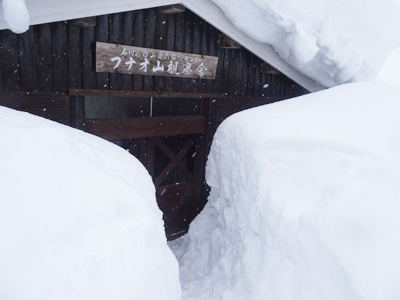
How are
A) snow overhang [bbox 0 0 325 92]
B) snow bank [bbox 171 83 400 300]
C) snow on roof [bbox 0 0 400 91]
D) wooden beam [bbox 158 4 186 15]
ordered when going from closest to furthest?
snow bank [bbox 171 83 400 300] → snow overhang [bbox 0 0 325 92] → snow on roof [bbox 0 0 400 91] → wooden beam [bbox 158 4 186 15]

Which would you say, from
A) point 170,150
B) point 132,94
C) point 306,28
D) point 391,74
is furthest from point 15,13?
point 391,74

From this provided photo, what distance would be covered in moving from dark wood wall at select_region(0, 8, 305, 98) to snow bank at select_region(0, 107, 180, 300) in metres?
1.73

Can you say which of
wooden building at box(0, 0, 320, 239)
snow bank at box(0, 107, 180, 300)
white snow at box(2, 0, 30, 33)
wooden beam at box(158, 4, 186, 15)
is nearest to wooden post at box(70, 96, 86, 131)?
wooden building at box(0, 0, 320, 239)

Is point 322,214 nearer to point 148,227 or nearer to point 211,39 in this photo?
point 148,227

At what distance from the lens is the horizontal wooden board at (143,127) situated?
4.63 m

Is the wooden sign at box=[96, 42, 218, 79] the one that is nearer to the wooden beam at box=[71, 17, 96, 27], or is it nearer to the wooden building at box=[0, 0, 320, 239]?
the wooden building at box=[0, 0, 320, 239]

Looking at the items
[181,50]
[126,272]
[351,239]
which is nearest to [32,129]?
[126,272]

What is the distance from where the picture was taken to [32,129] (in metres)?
2.15

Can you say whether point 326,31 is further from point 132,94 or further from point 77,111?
point 77,111

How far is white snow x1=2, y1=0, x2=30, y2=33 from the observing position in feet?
8.73

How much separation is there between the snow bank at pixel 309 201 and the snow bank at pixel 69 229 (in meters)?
1.06

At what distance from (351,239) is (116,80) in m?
3.70

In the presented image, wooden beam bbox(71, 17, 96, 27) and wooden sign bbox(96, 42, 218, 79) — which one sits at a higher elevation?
wooden beam bbox(71, 17, 96, 27)

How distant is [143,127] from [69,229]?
11.5 feet
